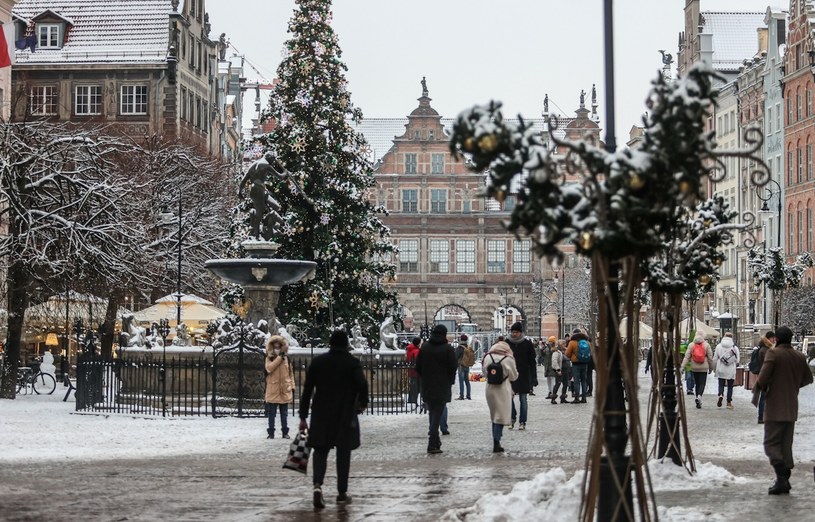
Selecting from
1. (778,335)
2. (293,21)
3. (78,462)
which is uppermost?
(293,21)

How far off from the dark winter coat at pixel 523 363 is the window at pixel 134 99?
177ft

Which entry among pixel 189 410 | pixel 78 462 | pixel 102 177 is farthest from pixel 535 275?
pixel 78 462

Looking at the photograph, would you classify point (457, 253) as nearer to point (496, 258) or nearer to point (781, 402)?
point (496, 258)

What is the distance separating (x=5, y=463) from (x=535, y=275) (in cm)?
9256

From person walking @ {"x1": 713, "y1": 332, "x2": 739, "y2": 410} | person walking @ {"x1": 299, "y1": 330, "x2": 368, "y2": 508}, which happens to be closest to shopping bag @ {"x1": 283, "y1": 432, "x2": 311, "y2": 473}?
person walking @ {"x1": 299, "y1": 330, "x2": 368, "y2": 508}

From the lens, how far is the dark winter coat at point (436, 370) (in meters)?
20.9

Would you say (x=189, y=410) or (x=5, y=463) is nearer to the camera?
(x=5, y=463)

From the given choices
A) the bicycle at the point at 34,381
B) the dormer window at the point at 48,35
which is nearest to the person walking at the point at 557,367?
the bicycle at the point at 34,381

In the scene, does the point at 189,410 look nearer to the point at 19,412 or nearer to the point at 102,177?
the point at 19,412

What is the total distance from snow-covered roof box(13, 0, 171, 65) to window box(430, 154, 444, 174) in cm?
2996

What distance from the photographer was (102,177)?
36.0 m

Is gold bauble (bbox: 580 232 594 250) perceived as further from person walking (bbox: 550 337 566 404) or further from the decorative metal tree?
person walking (bbox: 550 337 566 404)

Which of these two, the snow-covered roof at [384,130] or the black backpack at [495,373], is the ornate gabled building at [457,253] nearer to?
the snow-covered roof at [384,130]

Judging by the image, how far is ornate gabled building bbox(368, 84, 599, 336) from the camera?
10694 cm
